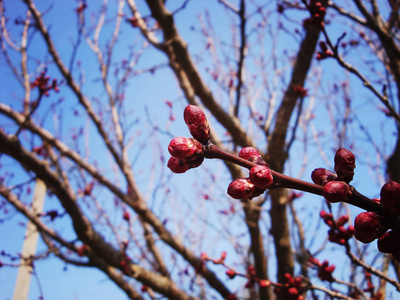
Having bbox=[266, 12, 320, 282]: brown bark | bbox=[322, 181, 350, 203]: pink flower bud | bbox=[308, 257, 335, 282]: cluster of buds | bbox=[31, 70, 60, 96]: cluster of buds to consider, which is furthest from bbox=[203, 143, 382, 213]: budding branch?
bbox=[31, 70, 60, 96]: cluster of buds

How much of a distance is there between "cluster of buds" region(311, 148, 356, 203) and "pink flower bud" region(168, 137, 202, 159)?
34 centimetres

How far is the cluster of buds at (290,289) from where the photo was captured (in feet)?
6.65

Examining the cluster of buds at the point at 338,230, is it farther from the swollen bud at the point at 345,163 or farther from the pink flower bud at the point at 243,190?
the pink flower bud at the point at 243,190

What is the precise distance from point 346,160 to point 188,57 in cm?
264

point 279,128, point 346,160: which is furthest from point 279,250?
point 346,160

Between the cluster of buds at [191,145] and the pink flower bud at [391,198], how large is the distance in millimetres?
443

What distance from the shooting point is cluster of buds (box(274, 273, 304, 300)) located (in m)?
2.03

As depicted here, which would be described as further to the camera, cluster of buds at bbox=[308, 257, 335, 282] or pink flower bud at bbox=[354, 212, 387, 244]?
cluster of buds at bbox=[308, 257, 335, 282]

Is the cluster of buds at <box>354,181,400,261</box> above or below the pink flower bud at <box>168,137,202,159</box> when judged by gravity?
below

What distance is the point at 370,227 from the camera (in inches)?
26.3

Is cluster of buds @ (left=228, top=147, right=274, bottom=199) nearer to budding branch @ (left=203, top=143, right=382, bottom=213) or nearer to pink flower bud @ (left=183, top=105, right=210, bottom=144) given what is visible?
budding branch @ (left=203, top=143, right=382, bottom=213)

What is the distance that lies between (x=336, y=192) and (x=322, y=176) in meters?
0.12

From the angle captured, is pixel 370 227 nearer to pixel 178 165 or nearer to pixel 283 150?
pixel 178 165

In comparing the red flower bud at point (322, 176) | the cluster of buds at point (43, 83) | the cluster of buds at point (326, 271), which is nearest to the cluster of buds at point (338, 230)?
the cluster of buds at point (326, 271)
